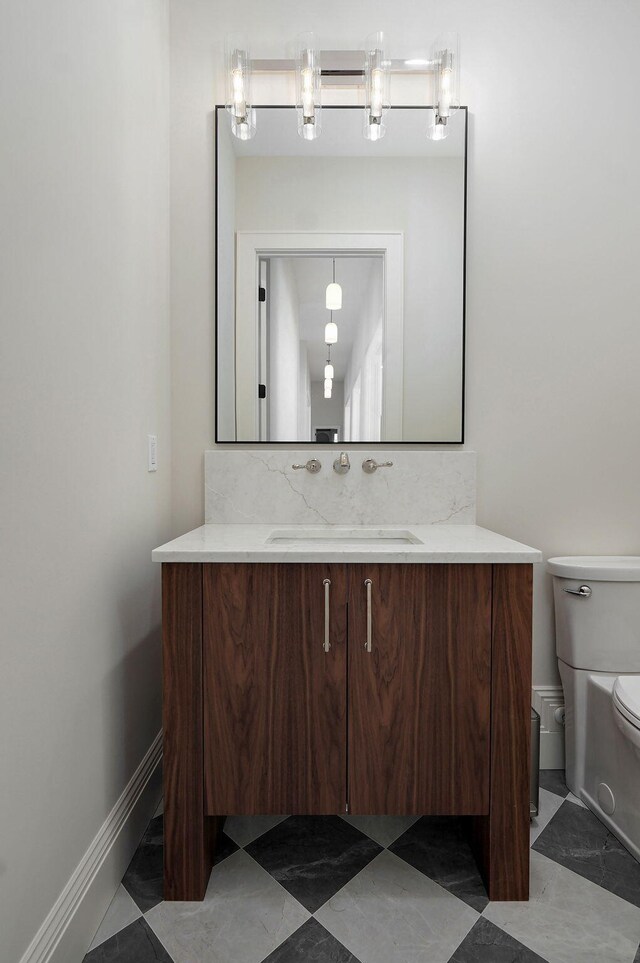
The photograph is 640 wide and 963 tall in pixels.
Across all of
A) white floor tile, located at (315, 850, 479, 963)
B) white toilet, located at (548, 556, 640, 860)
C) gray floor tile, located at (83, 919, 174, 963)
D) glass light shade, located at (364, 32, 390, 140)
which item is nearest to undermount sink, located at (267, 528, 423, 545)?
white toilet, located at (548, 556, 640, 860)

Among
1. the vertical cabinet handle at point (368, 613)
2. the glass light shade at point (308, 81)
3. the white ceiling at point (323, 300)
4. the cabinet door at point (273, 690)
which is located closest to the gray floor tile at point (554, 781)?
the cabinet door at point (273, 690)

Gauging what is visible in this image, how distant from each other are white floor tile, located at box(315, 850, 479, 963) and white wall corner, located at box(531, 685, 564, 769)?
70cm

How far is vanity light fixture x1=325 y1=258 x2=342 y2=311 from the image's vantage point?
1.72 m

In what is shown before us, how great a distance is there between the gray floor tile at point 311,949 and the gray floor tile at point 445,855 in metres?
0.30

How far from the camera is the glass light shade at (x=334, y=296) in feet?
5.65

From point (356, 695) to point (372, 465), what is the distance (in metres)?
0.76

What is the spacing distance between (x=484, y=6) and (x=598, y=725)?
233 cm

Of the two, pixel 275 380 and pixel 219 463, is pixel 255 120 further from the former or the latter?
pixel 219 463

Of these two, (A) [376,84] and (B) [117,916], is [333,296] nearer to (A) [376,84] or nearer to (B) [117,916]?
(A) [376,84]

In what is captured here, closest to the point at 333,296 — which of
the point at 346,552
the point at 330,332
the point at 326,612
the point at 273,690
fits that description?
the point at 330,332

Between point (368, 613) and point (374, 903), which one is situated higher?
point (368, 613)

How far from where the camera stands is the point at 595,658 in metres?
1.58

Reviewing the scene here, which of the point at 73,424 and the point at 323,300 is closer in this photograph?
the point at 73,424

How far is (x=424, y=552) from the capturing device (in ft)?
3.88
